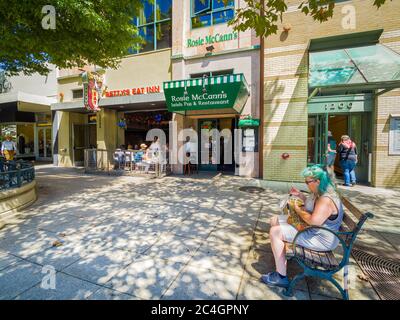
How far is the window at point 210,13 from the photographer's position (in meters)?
9.61

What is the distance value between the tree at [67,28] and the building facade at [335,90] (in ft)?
19.0

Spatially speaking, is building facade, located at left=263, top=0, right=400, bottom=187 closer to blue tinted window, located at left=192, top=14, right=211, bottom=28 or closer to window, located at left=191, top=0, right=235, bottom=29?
window, located at left=191, top=0, right=235, bottom=29

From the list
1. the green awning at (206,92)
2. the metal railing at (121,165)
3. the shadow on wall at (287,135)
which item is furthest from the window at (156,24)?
the shadow on wall at (287,135)

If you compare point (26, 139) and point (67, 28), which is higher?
point (67, 28)

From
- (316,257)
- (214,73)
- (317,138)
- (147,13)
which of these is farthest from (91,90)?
(316,257)

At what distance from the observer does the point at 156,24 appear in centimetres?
1098

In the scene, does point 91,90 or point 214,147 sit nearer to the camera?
point 91,90

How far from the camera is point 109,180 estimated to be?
29.1ft

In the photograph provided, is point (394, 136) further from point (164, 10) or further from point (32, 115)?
point (32, 115)

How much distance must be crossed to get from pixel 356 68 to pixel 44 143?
2013cm

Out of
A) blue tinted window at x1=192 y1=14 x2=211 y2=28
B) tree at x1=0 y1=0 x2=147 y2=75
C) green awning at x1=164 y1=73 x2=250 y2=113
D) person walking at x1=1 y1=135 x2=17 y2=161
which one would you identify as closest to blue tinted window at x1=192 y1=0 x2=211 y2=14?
blue tinted window at x1=192 y1=14 x2=211 y2=28

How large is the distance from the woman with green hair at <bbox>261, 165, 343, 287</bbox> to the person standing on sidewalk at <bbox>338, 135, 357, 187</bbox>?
6144mm
